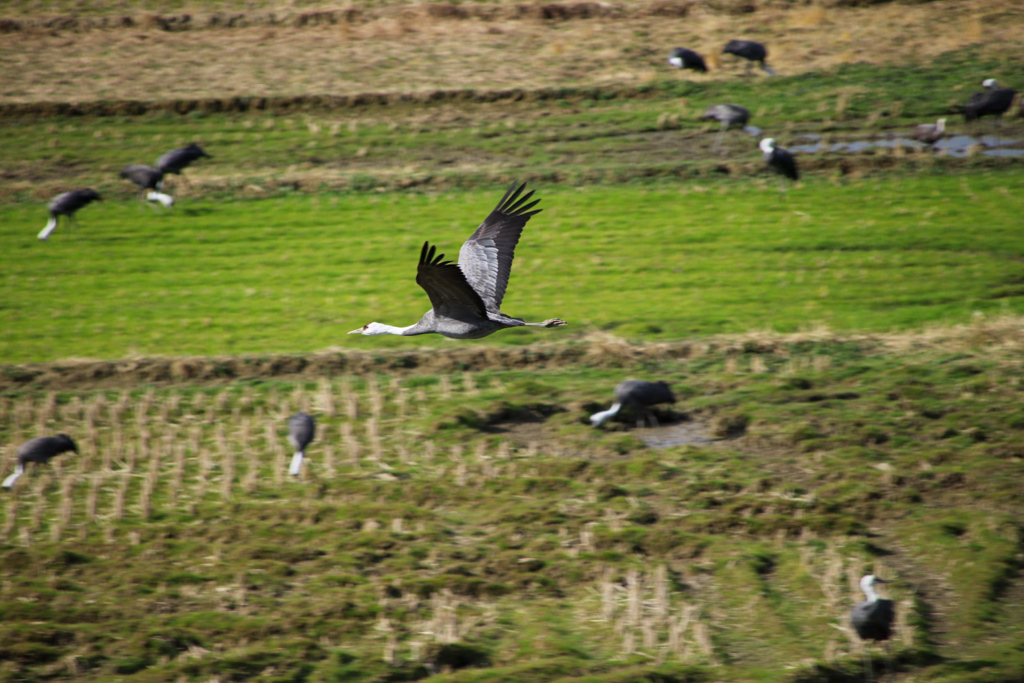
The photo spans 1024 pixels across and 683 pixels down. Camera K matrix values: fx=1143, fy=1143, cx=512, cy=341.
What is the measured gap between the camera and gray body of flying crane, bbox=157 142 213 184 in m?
21.6

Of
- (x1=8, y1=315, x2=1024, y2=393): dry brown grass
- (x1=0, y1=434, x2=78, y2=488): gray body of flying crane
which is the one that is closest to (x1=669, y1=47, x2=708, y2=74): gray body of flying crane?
(x1=8, y1=315, x2=1024, y2=393): dry brown grass

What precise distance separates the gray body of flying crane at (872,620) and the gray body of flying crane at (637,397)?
4.54 metres

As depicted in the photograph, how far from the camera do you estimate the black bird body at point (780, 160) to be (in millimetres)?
20719

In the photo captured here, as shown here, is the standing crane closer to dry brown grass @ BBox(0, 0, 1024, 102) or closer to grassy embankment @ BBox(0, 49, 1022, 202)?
grassy embankment @ BBox(0, 49, 1022, 202)

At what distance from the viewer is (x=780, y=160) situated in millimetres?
20719

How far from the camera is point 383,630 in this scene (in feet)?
32.8

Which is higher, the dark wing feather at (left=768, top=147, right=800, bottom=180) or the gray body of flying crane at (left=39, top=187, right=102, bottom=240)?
the dark wing feather at (left=768, top=147, right=800, bottom=180)

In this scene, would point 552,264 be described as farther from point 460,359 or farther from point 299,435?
point 299,435

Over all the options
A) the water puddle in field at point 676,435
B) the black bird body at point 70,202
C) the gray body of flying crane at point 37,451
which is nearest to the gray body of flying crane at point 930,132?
the water puddle in field at point 676,435

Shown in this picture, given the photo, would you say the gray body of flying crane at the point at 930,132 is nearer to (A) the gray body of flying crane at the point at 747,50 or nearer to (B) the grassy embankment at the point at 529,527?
(A) the gray body of flying crane at the point at 747,50

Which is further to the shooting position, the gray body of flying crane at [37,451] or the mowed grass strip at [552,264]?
the mowed grass strip at [552,264]

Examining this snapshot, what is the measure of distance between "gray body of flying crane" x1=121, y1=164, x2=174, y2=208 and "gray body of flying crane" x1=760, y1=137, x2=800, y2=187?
36.2 feet

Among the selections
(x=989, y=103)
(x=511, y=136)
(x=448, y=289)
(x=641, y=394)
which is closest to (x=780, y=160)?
(x=989, y=103)

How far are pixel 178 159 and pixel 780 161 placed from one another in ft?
36.8
